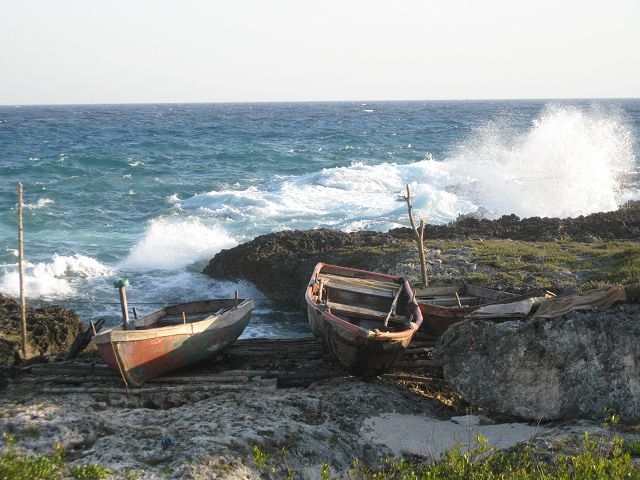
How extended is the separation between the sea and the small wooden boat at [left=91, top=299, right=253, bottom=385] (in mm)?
4094

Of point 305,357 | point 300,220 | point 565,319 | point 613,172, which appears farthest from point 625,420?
point 613,172

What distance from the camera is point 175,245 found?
26578 millimetres

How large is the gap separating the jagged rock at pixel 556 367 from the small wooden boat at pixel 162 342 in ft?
13.7

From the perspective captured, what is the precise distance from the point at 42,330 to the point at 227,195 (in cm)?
2336

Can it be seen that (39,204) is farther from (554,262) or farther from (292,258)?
(554,262)

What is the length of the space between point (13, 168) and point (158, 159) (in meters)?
10.5

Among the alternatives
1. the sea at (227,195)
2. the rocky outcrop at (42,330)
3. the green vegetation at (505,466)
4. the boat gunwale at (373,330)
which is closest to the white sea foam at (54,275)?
the sea at (227,195)

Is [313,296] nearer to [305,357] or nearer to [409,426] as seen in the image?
[305,357]

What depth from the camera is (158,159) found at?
52.8 metres

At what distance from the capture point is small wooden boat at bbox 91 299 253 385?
10859 millimetres

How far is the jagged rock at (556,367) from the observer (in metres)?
9.60

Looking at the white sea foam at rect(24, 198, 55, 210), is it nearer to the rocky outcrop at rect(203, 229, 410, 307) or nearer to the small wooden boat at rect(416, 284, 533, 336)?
the rocky outcrop at rect(203, 229, 410, 307)

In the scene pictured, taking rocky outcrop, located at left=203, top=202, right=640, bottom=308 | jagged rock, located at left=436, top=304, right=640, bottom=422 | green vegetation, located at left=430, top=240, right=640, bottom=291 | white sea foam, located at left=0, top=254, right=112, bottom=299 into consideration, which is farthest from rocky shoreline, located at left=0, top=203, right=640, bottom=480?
white sea foam, located at left=0, top=254, right=112, bottom=299

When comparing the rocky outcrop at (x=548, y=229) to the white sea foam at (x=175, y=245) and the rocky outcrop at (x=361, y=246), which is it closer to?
the rocky outcrop at (x=361, y=246)
